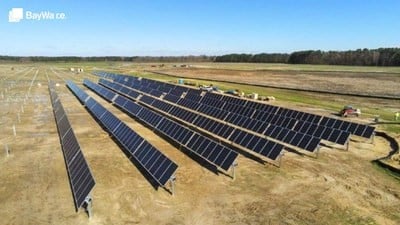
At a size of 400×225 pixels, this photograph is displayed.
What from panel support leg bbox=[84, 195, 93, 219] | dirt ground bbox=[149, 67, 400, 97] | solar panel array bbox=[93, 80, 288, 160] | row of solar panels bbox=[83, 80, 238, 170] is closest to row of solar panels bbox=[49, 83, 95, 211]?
panel support leg bbox=[84, 195, 93, 219]

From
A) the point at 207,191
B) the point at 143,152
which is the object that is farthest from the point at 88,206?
the point at 143,152

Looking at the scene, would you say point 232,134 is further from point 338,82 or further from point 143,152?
point 338,82

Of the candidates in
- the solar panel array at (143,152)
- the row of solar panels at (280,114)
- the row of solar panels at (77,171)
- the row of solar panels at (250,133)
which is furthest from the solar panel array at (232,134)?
the row of solar panels at (77,171)

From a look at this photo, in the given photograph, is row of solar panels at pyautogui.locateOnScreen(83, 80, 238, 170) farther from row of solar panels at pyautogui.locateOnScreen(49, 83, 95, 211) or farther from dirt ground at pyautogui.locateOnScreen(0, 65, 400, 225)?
row of solar panels at pyautogui.locateOnScreen(49, 83, 95, 211)

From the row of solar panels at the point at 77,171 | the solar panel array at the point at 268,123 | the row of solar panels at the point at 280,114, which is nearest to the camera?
the row of solar panels at the point at 77,171

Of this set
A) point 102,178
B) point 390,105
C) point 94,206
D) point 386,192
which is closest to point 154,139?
point 102,178

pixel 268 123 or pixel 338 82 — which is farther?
pixel 338 82

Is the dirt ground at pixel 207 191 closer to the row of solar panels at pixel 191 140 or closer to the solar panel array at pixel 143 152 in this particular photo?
the solar panel array at pixel 143 152

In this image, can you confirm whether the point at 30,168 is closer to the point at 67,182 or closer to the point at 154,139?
the point at 67,182
